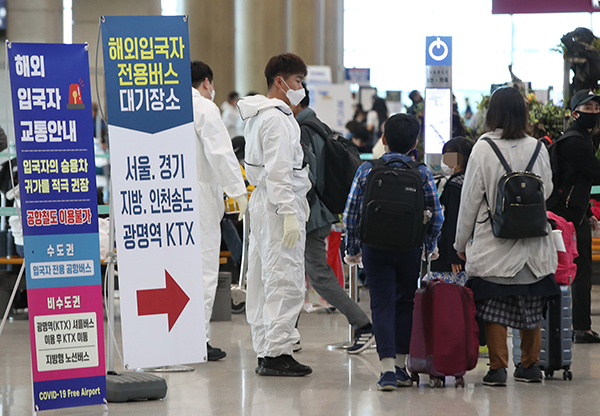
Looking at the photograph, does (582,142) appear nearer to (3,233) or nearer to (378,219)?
(378,219)

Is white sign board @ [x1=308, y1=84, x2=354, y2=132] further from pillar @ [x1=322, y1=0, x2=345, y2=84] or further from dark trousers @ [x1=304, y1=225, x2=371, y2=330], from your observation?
pillar @ [x1=322, y1=0, x2=345, y2=84]

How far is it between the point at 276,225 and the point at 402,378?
3.67 feet

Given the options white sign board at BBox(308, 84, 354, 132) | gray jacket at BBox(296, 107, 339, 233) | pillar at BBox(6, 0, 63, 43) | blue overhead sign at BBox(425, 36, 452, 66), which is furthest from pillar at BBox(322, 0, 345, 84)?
gray jacket at BBox(296, 107, 339, 233)

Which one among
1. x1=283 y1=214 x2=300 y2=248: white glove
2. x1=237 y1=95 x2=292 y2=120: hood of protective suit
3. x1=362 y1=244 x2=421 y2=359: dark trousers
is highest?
x1=237 y1=95 x2=292 y2=120: hood of protective suit

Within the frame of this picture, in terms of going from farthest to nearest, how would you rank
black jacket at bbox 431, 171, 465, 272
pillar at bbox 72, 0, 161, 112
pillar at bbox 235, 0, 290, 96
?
pillar at bbox 72, 0, 161, 112, pillar at bbox 235, 0, 290, 96, black jacket at bbox 431, 171, 465, 272

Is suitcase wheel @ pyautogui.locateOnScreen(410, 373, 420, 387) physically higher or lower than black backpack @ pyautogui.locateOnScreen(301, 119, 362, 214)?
lower

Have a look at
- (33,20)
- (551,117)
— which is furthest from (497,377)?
(33,20)

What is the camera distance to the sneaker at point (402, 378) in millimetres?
4641

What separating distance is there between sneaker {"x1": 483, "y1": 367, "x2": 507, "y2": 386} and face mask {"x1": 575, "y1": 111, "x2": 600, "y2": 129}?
2134 mm

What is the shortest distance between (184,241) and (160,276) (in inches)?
8.0

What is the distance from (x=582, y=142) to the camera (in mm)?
5879

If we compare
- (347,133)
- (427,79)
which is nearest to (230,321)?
(427,79)

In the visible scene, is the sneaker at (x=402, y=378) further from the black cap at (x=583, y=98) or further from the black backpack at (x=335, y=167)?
the black cap at (x=583, y=98)

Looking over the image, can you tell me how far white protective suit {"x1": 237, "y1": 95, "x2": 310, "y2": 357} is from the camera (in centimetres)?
473
